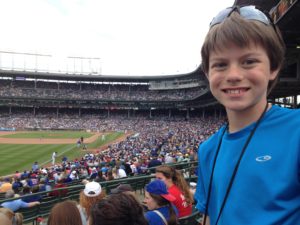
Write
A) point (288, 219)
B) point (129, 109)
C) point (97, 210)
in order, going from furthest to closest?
point (129, 109)
point (97, 210)
point (288, 219)

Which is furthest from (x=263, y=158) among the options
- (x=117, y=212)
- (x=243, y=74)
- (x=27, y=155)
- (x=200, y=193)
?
(x=27, y=155)

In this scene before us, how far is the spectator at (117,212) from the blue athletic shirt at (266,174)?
881mm

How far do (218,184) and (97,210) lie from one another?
1.06 metres

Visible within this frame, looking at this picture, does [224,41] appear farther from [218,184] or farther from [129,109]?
[129,109]

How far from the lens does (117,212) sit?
7.63 feet

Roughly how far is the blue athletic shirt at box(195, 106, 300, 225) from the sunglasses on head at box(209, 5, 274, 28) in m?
0.48

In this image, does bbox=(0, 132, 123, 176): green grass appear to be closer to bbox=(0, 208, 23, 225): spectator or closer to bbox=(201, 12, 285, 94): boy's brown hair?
bbox=(0, 208, 23, 225): spectator

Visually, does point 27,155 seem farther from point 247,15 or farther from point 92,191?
point 247,15

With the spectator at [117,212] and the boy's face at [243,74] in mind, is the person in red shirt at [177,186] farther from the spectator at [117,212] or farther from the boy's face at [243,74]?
the boy's face at [243,74]

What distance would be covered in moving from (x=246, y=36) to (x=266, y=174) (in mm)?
692

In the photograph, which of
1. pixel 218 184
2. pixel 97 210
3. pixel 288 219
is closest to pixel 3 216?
pixel 97 210

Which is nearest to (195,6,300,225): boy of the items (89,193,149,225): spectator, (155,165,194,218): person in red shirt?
(89,193,149,225): spectator

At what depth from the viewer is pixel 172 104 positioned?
8419 centimetres

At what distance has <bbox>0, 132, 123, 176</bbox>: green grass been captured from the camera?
26.1 m
